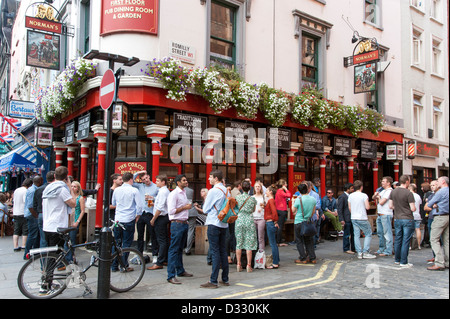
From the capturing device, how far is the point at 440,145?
20.6m

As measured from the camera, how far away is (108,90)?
6.23 m

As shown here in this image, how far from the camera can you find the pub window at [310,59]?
15016 millimetres

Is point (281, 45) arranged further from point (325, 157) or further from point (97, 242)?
point (97, 242)

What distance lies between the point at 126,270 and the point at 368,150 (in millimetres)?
13373

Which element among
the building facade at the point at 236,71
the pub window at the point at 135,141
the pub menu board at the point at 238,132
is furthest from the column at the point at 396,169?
the pub window at the point at 135,141

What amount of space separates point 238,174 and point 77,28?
701 centimetres

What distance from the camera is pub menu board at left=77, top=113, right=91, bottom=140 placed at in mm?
11354

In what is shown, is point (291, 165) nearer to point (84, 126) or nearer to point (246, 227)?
point (246, 227)

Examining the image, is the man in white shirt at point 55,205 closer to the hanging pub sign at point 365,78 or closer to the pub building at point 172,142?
the pub building at point 172,142

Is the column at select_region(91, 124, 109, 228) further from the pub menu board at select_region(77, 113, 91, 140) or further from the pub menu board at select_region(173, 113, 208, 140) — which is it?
the pub menu board at select_region(173, 113, 208, 140)

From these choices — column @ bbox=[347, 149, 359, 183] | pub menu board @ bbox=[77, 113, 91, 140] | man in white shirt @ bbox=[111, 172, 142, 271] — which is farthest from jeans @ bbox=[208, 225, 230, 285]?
column @ bbox=[347, 149, 359, 183]

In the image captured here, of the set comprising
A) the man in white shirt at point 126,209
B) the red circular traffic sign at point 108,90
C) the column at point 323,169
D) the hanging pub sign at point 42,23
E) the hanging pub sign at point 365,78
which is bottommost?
the man in white shirt at point 126,209

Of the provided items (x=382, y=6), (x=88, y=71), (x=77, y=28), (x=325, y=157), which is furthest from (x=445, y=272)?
(x=382, y=6)

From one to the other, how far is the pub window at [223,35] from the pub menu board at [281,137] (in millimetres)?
2602
